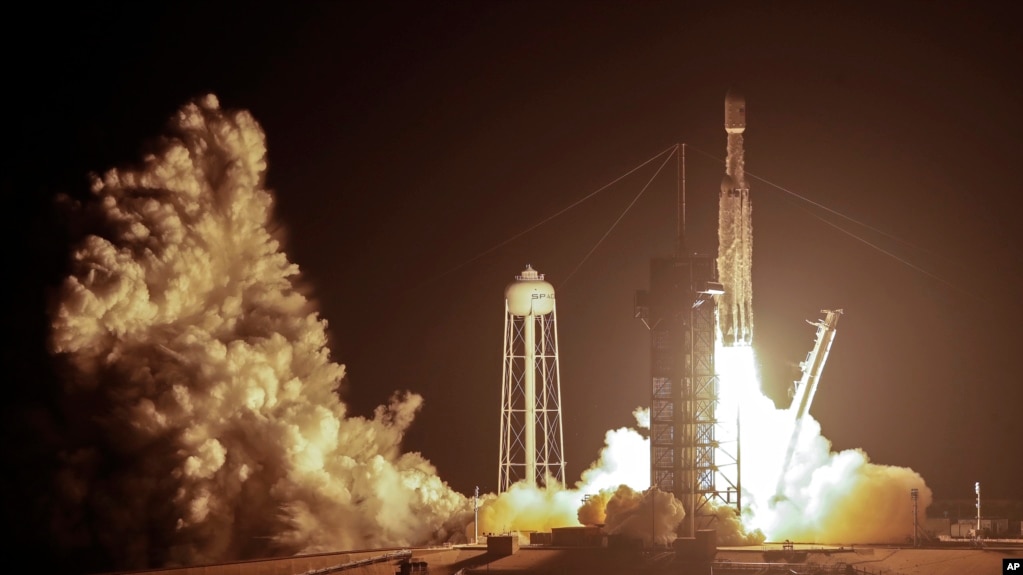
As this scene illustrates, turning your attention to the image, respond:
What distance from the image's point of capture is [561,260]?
3376 inches

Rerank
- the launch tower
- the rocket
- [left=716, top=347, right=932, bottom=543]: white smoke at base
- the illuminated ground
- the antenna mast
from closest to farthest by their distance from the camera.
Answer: the illuminated ground, the launch tower, the antenna mast, [left=716, top=347, right=932, bottom=543]: white smoke at base, the rocket

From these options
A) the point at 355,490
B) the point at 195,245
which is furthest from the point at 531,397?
the point at 195,245

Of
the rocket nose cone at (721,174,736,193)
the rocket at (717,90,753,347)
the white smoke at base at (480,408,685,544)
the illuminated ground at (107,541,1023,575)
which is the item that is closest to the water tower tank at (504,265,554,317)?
the white smoke at base at (480,408,685,544)

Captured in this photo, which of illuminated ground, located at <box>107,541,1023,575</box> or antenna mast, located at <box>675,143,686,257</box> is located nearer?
illuminated ground, located at <box>107,541,1023,575</box>

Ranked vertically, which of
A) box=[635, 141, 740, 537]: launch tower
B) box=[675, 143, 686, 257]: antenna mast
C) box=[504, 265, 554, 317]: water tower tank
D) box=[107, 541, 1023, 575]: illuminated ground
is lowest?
box=[107, 541, 1023, 575]: illuminated ground

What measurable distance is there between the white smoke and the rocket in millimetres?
14150

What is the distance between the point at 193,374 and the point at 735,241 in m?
19.2

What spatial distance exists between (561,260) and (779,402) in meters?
18.5

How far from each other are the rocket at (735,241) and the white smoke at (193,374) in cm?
1415

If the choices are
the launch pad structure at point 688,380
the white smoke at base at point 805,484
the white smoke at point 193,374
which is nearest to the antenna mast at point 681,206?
the launch pad structure at point 688,380

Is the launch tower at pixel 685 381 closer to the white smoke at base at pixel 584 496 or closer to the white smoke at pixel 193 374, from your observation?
the white smoke at base at pixel 584 496

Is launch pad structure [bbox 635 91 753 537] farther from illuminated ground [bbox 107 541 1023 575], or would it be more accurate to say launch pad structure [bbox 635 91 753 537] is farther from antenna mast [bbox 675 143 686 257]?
illuminated ground [bbox 107 541 1023 575]

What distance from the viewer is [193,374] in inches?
2318

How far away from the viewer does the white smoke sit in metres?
57.9
